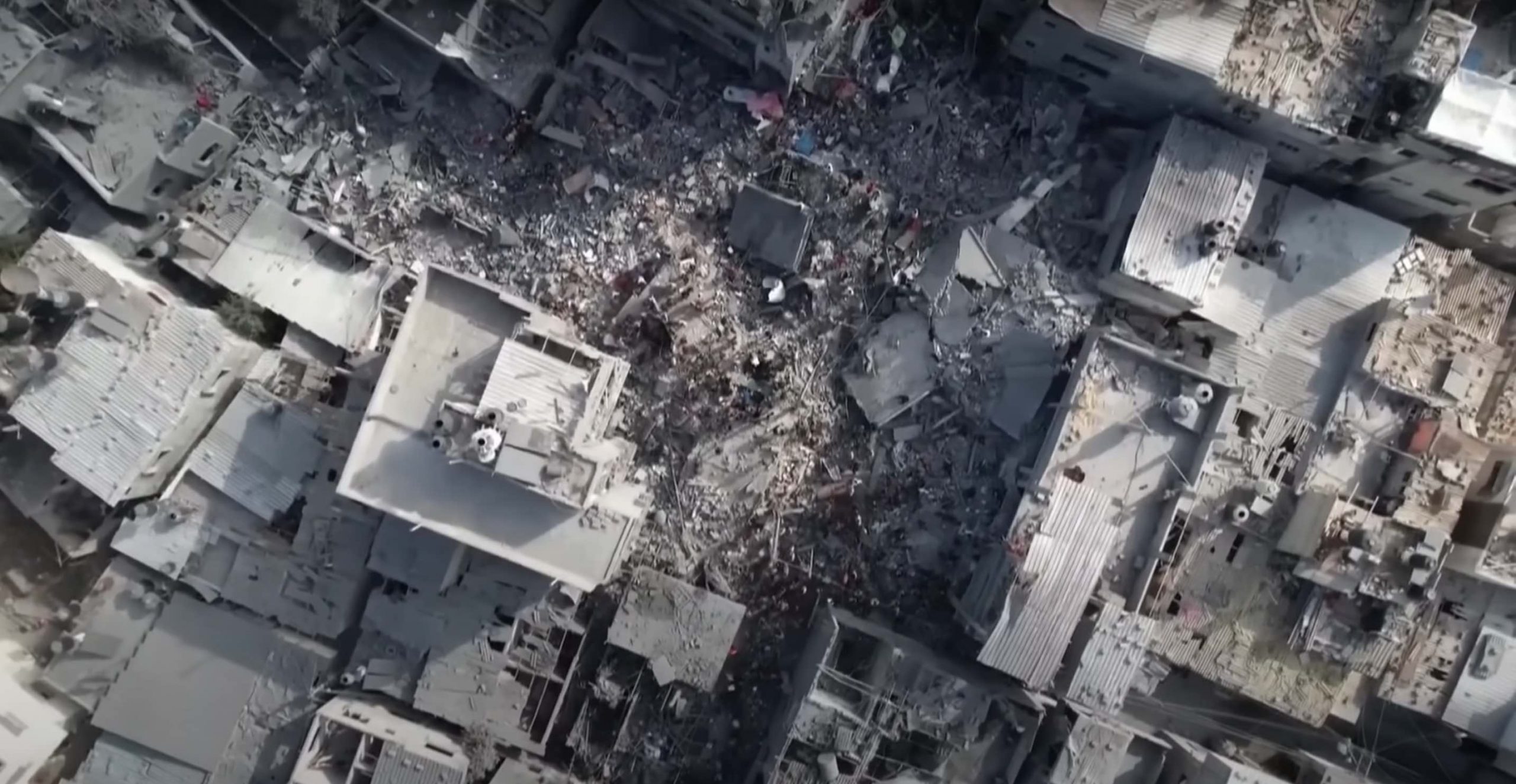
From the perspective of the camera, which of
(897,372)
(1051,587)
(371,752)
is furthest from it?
(897,372)

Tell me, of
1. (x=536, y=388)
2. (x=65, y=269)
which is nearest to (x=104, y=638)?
(x=65, y=269)

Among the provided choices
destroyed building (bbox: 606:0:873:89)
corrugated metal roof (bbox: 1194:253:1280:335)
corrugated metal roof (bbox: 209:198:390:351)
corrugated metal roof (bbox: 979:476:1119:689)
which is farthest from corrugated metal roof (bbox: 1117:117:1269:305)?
corrugated metal roof (bbox: 209:198:390:351)

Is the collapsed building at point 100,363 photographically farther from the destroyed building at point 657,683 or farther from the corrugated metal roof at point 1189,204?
the corrugated metal roof at point 1189,204

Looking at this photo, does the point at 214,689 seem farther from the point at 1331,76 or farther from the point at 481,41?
the point at 1331,76

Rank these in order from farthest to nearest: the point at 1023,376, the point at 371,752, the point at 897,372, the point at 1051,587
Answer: the point at 897,372 → the point at 1023,376 → the point at 371,752 → the point at 1051,587

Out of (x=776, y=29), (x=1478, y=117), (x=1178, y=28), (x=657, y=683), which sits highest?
(x=1478, y=117)

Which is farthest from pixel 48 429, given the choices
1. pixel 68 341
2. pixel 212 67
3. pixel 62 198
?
pixel 212 67

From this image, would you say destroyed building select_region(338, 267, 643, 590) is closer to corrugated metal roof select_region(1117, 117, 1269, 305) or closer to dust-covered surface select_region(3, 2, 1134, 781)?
dust-covered surface select_region(3, 2, 1134, 781)
